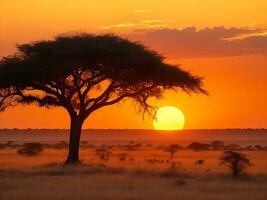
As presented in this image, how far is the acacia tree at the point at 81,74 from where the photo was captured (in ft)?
131

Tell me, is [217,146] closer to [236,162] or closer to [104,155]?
[104,155]

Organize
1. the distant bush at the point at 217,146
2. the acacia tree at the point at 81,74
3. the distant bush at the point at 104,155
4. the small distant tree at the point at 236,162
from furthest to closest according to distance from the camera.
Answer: the distant bush at the point at 217,146
the distant bush at the point at 104,155
the acacia tree at the point at 81,74
the small distant tree at the point at 236,162

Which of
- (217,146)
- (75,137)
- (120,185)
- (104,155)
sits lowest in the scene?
(120,185)

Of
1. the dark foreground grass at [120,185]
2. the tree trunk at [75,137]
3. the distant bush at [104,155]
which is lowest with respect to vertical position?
the dark foreground grass at [120,185]

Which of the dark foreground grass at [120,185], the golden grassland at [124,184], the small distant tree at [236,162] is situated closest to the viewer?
the dark foreground grass at [120,185]

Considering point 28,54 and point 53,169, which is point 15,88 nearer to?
point 28,54

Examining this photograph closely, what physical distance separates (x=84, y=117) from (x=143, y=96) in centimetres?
409

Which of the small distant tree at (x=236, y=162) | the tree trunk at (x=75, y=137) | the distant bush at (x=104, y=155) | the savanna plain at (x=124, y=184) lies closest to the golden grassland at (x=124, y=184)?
the savanna plain at (x=124, y=184)

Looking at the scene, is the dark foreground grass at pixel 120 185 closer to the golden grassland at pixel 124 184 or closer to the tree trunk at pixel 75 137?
the golden grassland at pixel 124 184

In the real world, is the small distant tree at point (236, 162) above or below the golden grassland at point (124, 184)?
above

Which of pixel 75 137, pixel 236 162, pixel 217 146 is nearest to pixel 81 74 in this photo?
pixel 75 137

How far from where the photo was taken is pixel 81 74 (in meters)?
41.4

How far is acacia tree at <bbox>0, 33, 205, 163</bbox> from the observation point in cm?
3997

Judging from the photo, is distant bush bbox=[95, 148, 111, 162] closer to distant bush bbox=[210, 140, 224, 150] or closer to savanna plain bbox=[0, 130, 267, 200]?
savanna plain bbox=[0, 130, 267, 200]
